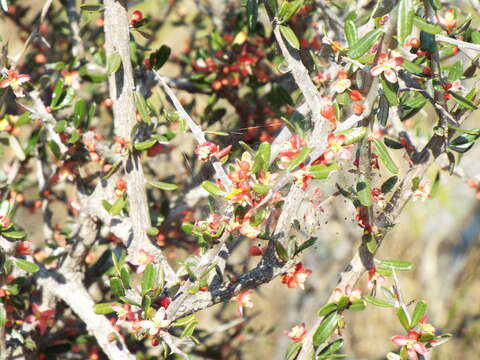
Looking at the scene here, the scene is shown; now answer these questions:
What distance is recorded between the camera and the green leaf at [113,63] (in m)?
1.40

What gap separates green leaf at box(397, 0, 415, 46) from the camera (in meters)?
0.98

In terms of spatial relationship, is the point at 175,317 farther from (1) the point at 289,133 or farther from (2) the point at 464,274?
(2) the point at 464,274

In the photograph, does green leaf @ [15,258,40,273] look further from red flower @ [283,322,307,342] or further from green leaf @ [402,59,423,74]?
green leaf @ [402,59,423,74]

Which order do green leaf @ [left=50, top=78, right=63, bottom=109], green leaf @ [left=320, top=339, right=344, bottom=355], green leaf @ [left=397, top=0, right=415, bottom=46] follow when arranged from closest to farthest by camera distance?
green leaf @ [left=397, top=0, right=415, bottom=46] < green leaf @ [left=320, top=339, right=344, bottom=355] < green leaf @ [left=50, top=78, right=63, bottom=109]

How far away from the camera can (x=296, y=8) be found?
127 cm

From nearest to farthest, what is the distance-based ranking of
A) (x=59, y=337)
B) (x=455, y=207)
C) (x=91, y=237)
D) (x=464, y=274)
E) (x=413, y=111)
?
(x=413, y=111)
(x=91, y=237)
(x=59, y=337)
(x=464, y=274)
(x=455, y=207)

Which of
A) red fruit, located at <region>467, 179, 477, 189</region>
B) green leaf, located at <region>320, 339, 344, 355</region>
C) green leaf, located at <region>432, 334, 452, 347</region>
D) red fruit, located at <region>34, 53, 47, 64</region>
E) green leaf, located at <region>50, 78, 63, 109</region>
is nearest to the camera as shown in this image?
green leaf, located at <region>432, 334, 452, 347</region>

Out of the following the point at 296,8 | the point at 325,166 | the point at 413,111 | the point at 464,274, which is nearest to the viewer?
the point at 325,166

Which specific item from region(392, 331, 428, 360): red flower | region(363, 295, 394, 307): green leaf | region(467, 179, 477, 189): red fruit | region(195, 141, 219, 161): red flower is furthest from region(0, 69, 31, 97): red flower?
region(467, 179, 477, 189): red fruit

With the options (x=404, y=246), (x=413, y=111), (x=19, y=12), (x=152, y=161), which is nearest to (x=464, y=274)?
(x=404, y=246)

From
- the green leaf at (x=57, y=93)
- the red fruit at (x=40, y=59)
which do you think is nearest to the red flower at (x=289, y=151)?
the green leaf at (x=57, y=93)

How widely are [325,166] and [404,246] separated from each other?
171 inches

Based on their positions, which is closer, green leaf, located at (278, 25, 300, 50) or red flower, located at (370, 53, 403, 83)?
red flower, located at (370, 53, 403, 83)

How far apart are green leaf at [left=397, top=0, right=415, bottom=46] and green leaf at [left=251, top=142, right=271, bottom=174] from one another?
312 millimetres
